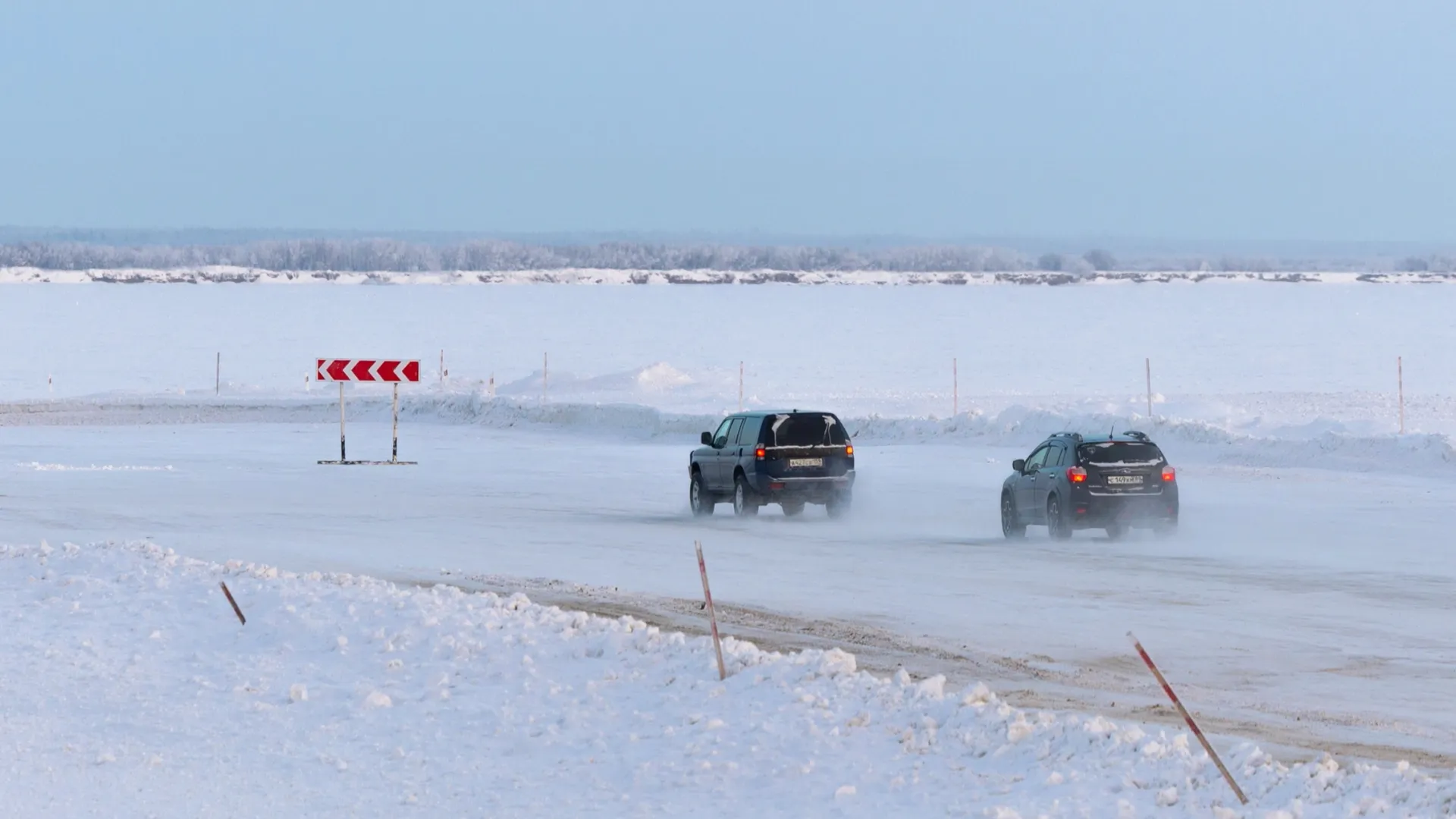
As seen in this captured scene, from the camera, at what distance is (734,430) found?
27391mm

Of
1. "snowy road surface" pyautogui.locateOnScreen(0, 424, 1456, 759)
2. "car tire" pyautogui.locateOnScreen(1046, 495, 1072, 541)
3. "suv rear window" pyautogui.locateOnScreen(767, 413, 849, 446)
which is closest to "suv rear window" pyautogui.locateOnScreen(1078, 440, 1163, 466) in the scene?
"car tire" pyautogui.locateOnScreen(1046, 495, 1072, 541)

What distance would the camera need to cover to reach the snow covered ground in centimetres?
1002

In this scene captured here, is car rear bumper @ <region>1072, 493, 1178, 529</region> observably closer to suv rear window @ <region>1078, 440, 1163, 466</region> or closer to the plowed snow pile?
suv rear window @ <region>1078, 440, 1163, 466</region>

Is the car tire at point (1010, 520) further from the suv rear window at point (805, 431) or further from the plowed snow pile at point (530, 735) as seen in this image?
the plowed snow pile at point (530, 735)

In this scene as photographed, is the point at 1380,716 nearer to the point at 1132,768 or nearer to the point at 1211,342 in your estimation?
the point at 1132,768

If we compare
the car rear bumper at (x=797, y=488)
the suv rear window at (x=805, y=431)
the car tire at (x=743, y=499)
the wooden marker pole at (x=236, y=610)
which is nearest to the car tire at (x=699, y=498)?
the car tire at (x=743, y=499)

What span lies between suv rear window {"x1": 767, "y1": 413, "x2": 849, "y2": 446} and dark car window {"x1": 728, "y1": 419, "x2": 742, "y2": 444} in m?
0.94

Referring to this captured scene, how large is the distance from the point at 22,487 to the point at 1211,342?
220 ft

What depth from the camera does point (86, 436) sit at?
43.8 m

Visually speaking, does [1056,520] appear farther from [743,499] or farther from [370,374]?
[370,374]

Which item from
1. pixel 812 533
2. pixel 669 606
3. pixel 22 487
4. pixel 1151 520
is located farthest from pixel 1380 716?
pixel 22 487

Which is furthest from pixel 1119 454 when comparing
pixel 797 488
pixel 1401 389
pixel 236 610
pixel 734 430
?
pixel 1401 389

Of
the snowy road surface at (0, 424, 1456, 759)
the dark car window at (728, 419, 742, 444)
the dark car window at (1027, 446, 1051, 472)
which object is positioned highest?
the dark car window at (728, 419, 742, 444)

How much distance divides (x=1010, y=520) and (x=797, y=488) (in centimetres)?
353
